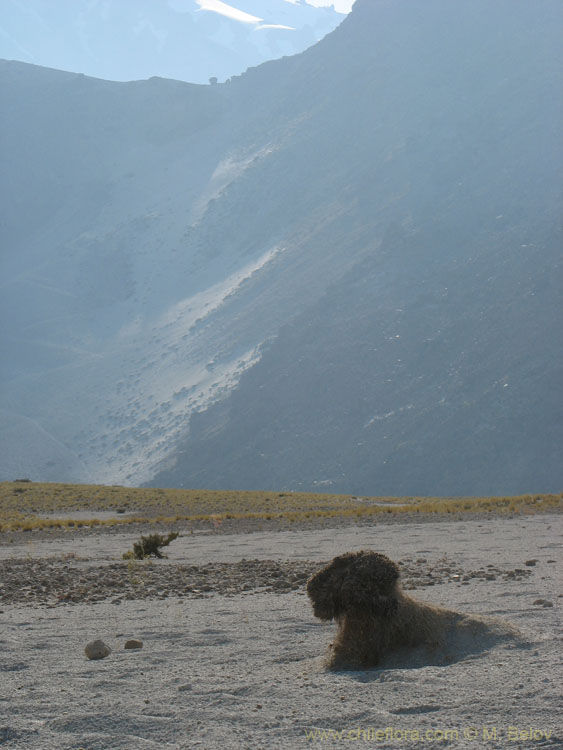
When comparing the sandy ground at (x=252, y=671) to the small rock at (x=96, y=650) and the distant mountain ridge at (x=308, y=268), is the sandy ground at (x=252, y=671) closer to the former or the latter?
the small rock at (x=96, y=650)

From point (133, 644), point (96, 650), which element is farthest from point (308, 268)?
point (96, 650)

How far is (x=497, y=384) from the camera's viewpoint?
229ft

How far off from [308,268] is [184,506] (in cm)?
5169

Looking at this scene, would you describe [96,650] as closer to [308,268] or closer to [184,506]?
[184,506]

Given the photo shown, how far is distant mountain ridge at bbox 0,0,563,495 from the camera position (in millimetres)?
70062

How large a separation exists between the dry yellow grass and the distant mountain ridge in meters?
23.4

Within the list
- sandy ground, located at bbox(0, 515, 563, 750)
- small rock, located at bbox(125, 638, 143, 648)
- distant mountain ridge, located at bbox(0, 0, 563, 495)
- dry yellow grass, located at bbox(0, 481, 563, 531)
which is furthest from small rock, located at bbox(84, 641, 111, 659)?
distant mountain ridge, located at bbox(0, 0, 563, 495)

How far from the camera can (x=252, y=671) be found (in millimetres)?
6730

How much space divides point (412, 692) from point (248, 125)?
4645 inches

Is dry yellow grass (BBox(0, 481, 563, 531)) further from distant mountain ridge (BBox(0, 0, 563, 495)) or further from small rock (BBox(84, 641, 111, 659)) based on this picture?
distant mountain ridge (BBox(0, 0, 563, 495))

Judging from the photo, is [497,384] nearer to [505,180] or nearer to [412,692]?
[505,180]

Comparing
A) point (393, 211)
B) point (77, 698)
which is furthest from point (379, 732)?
point (393, 211)

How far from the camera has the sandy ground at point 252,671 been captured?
17.1 feet

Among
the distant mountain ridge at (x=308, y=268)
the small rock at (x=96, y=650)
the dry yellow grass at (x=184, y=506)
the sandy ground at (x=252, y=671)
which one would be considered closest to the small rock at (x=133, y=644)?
the sandy ground at (x=252, y=671)
